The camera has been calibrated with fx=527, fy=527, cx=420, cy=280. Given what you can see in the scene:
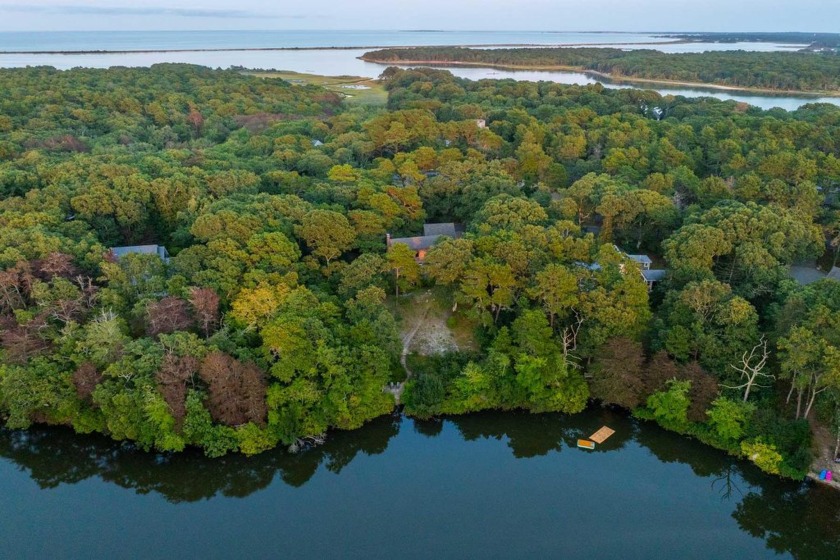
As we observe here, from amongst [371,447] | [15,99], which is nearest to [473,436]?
[371,447]

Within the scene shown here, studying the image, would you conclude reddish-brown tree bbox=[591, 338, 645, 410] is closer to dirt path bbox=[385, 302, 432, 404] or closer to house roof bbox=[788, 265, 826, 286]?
dirt path bbox=[385, 302, 432, 404]

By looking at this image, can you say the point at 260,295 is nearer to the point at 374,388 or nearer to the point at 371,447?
the point at 374,388

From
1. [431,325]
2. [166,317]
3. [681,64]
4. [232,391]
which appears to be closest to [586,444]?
[431,325]

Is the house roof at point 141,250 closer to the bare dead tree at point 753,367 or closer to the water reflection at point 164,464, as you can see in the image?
the water reflection at point 164,464

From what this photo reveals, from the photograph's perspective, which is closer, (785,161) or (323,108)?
(785,161)

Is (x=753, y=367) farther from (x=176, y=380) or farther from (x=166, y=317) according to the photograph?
(x=166, y=317)

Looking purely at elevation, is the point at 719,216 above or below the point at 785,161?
below

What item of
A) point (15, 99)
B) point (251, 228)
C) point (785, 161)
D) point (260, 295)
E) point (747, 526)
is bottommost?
point (747, 526)
